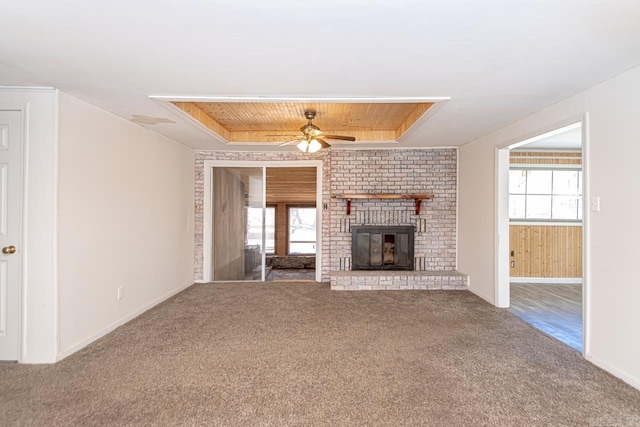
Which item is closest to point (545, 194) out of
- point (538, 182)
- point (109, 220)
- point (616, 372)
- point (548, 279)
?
point (538, 182)

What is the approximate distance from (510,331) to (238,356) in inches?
106

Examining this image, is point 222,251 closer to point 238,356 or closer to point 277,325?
point 277,325

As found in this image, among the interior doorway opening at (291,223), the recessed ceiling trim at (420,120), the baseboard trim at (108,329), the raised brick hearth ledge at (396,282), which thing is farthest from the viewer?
the interior doorway opening at (291,223)

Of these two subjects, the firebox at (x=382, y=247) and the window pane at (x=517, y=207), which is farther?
the window pane at (x=517, y=207)

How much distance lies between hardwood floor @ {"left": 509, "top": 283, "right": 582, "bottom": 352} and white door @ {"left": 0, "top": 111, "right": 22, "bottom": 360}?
4.82 m

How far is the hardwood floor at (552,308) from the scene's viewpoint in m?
3.33

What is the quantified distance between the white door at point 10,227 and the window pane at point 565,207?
23.8 feet

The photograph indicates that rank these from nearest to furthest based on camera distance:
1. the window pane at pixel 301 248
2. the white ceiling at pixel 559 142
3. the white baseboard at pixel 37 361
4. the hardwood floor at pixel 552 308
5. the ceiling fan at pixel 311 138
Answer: the white baseboard at pixel 37 361, the hardwood floor at pixel 552 308, the ceiling fan at pixel 311 138, the white ceiling at pixel 559 142, the window pane at pixel 301 248

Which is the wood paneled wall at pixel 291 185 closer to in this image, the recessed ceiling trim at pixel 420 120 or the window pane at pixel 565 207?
the recessed ceiling trim at pixel 420 120

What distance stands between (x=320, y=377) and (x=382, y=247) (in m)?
3.26

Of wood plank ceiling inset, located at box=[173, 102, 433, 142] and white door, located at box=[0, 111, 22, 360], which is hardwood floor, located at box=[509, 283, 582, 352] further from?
white door, located at box=[0, 111, 22, 360]

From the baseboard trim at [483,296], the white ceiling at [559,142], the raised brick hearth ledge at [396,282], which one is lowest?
the baseboard trim at [483,296]

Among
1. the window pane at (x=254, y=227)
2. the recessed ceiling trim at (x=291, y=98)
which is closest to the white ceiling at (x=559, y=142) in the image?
the recessed ceiling trim at (x=291, y=98)

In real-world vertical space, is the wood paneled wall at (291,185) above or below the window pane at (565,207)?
above
